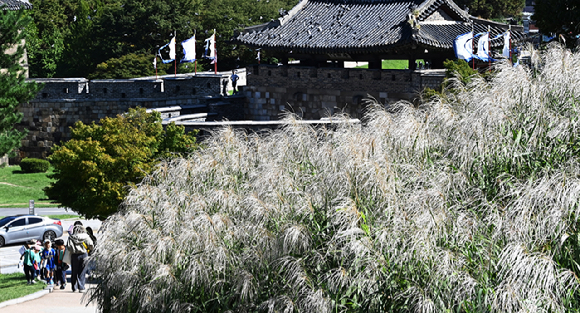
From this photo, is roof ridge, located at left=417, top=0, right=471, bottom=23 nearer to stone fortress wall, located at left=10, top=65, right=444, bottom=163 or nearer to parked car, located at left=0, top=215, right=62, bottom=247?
stone fortress wall, located at left=10, top=65, right=444, bottom=163

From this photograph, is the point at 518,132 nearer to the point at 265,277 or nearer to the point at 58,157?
the point at 265,277

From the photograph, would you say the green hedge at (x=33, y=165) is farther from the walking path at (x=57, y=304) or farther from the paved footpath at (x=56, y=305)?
the paved footpath at (x=56, y=305)

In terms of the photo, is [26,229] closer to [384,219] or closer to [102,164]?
[102,164]

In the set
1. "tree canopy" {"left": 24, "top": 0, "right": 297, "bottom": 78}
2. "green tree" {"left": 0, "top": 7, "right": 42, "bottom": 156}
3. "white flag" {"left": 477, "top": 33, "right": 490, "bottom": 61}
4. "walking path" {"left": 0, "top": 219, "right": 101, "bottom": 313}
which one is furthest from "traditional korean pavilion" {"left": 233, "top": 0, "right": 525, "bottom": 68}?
"tree canopy" {"left": 24, "top": 0, "right": 297, "bottom": 78}

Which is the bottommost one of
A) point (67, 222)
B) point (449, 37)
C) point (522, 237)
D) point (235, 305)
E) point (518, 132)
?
point (67, 222)

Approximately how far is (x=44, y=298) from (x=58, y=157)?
16.2ft

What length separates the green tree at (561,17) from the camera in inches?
930

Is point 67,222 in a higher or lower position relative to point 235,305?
lower

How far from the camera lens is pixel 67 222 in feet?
106

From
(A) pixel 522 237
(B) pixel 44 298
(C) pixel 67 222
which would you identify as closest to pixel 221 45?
(C) pixel 67 222

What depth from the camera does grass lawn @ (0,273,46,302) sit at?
18420 millimetres

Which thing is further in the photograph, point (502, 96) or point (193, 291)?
point (502, 96)

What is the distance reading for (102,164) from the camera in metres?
22.0

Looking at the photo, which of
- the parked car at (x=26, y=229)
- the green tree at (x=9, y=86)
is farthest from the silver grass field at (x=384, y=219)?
the parked car at (x=26, y=229)
